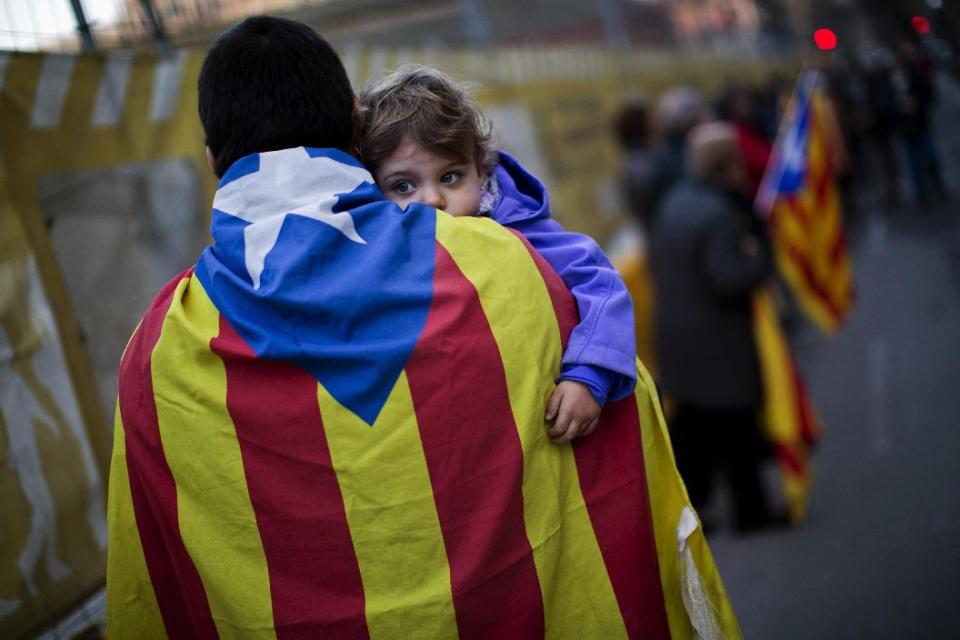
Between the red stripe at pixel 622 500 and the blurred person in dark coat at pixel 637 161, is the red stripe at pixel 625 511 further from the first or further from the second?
the blurred person in dark coat at pixel 637 161

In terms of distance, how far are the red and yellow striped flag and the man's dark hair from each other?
29cm

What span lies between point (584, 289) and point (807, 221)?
14.8 feet

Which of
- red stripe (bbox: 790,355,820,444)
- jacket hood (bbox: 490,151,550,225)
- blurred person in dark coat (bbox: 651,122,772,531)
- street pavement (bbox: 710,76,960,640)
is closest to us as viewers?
jacket hood (bbox: 490,151,550,225)

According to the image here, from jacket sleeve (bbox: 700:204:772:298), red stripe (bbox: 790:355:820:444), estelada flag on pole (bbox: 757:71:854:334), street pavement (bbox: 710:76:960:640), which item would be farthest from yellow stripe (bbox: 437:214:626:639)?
estelada flag on pole (bbox: 757:71:854:334)

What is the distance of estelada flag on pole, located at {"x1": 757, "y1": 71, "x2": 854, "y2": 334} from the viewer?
588cm

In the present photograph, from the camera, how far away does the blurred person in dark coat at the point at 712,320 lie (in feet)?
16.2

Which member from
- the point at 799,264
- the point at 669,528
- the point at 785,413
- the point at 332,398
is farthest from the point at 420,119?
the point at 799,264

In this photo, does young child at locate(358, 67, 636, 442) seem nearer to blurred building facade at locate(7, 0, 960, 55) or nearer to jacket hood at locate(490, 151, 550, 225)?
jacket hood at locate(490, 151, 550, 225)

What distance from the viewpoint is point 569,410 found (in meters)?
1.83

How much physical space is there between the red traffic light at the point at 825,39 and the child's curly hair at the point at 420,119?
7.03 m

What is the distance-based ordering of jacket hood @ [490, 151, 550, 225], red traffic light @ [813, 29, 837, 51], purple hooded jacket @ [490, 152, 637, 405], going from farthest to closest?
red traffic light @ [813, 29, 837, 51]
jacket hood @ [490, 151, 550, 225]
purple hooded jacket @ [490, 152, 637, 405]

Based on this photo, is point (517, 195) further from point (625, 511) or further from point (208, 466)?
point (208, 466)

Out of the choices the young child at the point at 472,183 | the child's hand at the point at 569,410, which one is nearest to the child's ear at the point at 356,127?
the young child at the point at 472,183

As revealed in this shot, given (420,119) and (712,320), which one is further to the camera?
(712,320)
